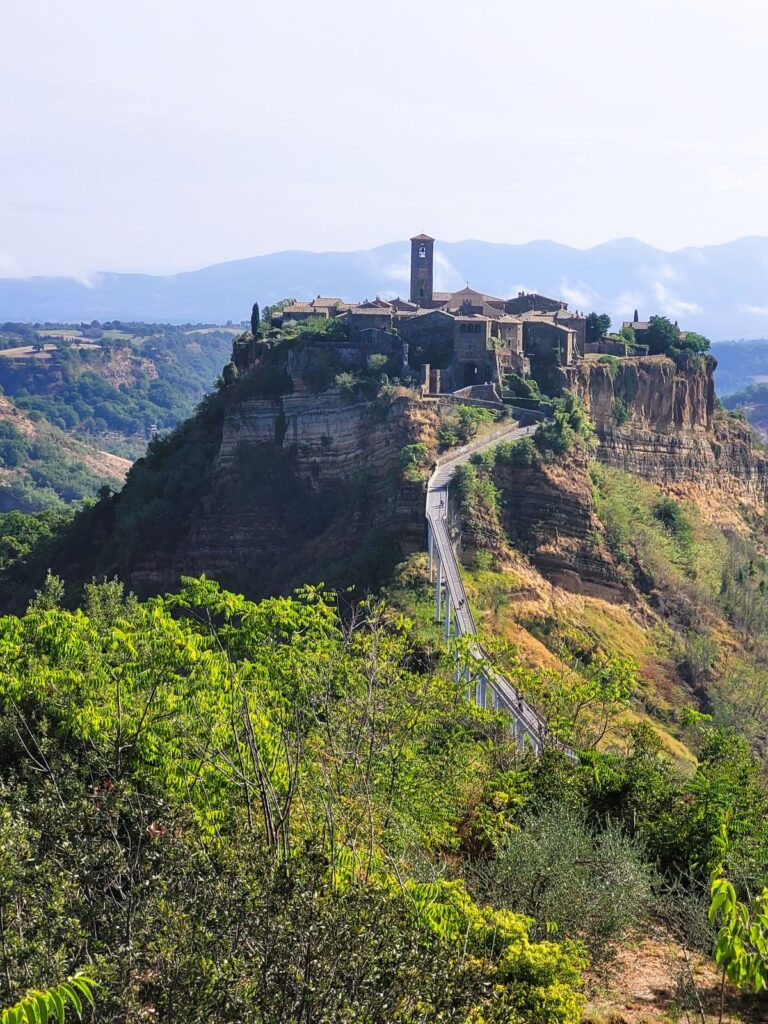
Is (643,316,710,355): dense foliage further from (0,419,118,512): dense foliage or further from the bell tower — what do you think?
(0,419,118,512): dense foliage

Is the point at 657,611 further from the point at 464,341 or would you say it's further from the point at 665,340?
the point at 665,340

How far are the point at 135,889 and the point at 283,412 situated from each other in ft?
178

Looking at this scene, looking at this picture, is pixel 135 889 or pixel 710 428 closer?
pixel 135 889

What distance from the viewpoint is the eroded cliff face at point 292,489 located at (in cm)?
5884

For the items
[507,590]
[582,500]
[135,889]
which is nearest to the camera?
[135,889]

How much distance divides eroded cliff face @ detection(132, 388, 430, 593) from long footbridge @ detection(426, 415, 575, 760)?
9.03 ft

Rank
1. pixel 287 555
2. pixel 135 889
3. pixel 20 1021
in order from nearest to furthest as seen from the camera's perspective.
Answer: pixel 20 1021, pixel 135 889, pixel 287 555

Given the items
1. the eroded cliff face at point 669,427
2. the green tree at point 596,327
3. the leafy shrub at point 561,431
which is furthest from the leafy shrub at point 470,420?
the green tree at point 596,327

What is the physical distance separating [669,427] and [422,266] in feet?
61.2

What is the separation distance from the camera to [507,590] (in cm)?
5184

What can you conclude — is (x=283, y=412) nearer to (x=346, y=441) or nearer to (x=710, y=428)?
(x=346, y=441)

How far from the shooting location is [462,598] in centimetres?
4728

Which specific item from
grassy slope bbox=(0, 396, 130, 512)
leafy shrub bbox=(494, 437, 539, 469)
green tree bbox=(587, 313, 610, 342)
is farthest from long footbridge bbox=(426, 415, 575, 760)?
grassy slope bbox=(0, 396, 130, 512)

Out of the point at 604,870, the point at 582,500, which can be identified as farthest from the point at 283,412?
the point at 604,870
